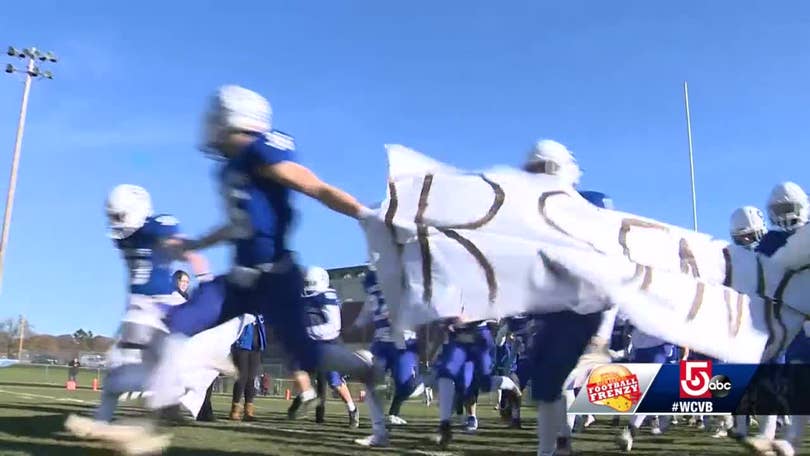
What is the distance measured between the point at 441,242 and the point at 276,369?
2672 centimetres

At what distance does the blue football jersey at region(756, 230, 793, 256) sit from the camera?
545 centimetres

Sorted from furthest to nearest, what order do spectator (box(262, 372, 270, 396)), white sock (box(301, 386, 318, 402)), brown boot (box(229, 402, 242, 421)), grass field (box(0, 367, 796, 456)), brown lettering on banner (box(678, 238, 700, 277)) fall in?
1. spectator (box(262, 372, 270, 396))
2. brown boot (box(229, 402, 242, 421))
3. grass field (box(0, 367, 796, 456))
4. brown lettering on banner (box(678, 238, 700, 277))
5. white sock (box(301, 386, 318, 402))

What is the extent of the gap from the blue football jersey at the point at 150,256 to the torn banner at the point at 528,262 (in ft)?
5.18

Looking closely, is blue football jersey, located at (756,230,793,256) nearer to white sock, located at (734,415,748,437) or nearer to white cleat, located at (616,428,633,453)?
white sock, located at (734,415,748,437)

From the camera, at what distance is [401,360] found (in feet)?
30.7

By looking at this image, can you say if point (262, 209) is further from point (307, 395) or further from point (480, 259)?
point (480, 259)

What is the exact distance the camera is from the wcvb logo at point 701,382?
5402mm

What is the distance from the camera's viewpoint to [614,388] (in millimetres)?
5918

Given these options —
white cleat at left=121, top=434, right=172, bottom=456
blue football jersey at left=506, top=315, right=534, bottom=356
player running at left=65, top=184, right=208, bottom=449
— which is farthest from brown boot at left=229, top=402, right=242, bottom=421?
white cleat at left=121, top=434, right=172, bottom=456

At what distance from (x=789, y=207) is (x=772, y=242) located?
0.40 meters

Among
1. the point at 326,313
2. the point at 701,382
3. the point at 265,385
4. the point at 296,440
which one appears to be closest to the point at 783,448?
the point at 701,382

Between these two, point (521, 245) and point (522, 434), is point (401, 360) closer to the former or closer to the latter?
point (522, 434)

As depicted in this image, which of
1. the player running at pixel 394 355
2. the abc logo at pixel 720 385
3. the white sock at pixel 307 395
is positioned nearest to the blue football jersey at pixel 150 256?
the white sock at pixel 307 395

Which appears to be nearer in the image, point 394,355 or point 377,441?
point 377,441
